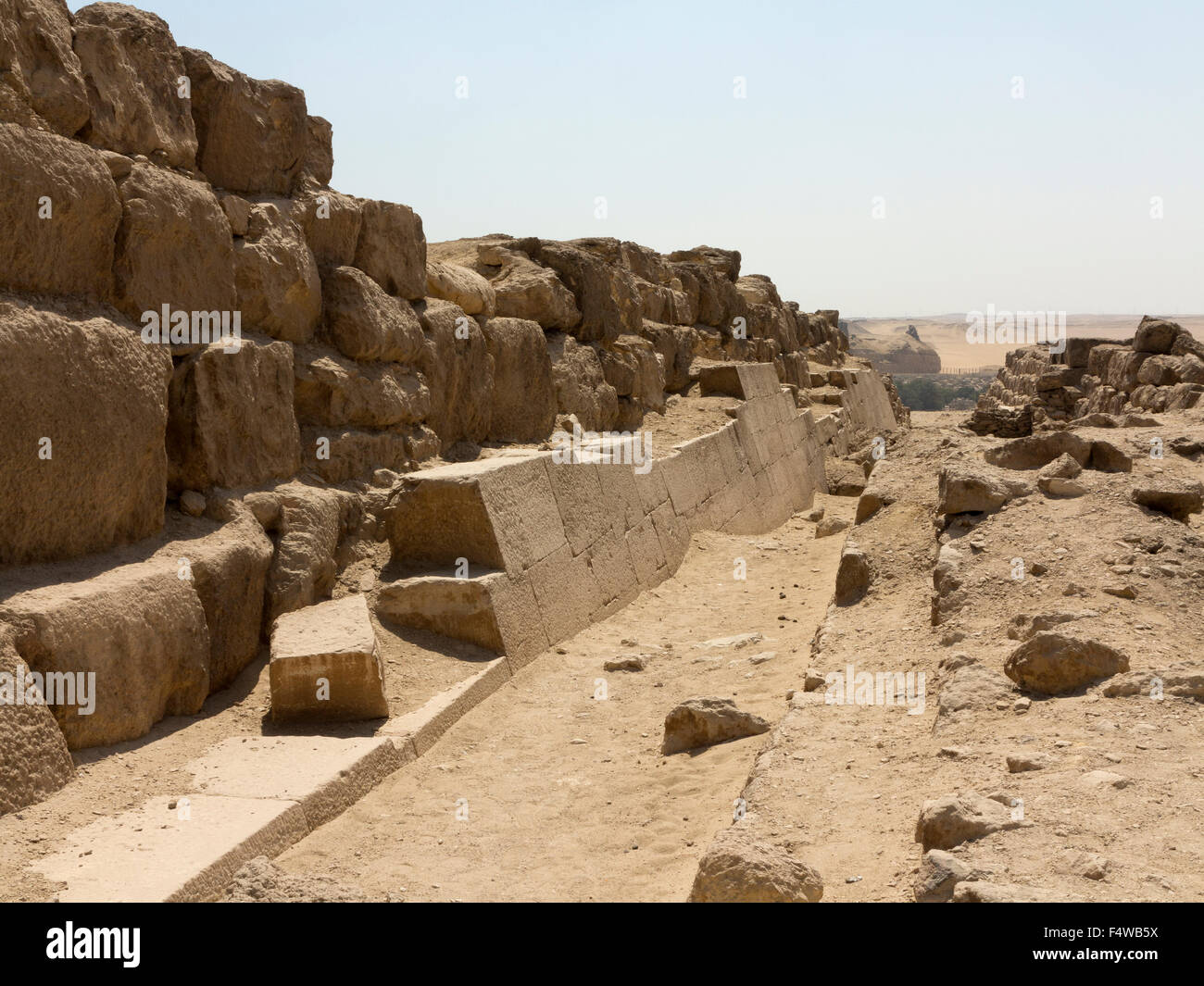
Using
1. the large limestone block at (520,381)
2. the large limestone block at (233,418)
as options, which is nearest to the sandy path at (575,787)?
the large limestone block at (233,418)

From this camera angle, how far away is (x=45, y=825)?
3443 mm

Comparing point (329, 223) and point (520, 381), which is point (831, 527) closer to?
point (520, 381)

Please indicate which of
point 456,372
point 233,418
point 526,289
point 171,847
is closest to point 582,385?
point 526,289

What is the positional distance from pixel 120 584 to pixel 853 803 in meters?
2.76

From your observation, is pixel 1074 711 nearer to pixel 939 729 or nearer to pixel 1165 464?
pixel 939 729

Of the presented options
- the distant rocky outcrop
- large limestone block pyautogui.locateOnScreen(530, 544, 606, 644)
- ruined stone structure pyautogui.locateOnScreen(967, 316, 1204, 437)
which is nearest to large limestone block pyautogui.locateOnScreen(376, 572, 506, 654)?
large limestone block pyautogui.locateOnScreen(530, 544, 606, 644)

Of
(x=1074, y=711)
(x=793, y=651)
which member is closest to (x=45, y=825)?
(x=1074, y=711)

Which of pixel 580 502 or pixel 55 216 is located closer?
pixel 55 216

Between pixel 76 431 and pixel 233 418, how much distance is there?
1.05 metres

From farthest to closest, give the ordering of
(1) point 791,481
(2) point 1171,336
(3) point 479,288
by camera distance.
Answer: (2) point 1171,336
(1) point 791,481
(3) point 479,288

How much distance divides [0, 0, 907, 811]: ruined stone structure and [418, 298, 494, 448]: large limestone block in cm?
2

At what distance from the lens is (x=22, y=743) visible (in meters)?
3.55

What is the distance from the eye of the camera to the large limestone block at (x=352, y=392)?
5918 millimetres

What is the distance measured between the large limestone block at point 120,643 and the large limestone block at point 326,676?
1.07 feet
